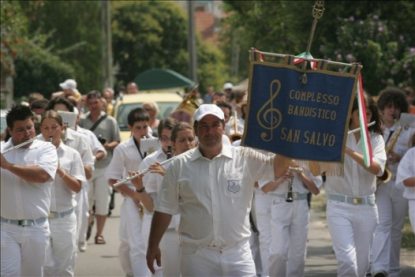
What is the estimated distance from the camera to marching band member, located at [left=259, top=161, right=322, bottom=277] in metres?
13.0

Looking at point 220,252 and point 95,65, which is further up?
point 220,252

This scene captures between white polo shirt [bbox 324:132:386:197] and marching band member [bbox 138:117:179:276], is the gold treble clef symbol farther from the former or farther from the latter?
marching band member [bbox 138:117:179:276]

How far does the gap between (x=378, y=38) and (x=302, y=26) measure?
6.63 ft

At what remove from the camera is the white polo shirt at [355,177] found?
38.5ft

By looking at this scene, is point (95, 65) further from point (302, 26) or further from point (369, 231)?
point (369, 231)

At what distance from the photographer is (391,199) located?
13938 millimetres

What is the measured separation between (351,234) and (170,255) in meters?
1.63

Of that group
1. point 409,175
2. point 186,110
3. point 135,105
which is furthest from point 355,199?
point 135,105

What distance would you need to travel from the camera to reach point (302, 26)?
25703 millimetres

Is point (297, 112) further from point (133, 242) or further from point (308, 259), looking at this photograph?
point (308, 259)

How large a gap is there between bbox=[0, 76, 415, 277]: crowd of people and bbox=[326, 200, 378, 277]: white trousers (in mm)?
11

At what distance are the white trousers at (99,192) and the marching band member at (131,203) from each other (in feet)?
12.0

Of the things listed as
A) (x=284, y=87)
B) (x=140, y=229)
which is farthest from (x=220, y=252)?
(x=140, y=229)

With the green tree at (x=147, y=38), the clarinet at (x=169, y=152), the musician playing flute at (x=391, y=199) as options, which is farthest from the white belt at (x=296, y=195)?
the green tree at (x=147, y=38)
